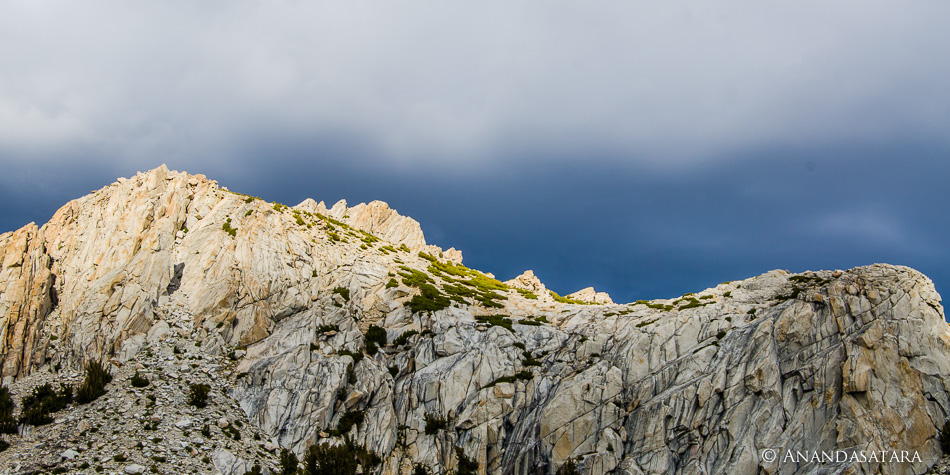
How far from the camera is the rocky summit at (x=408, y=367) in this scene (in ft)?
119

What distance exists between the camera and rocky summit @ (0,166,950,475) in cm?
3612

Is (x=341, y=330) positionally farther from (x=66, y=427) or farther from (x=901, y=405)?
(x=901, y=405)

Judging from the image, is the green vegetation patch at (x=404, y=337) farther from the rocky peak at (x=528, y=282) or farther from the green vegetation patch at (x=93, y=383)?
the rocky peak at (x=528, y=282)

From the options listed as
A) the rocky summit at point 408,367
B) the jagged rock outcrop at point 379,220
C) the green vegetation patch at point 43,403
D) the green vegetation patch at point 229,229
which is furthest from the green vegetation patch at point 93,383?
the jagged rock outcrop at point 379,220

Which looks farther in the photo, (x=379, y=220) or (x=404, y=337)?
(x=379, y=220)

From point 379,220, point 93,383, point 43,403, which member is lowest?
point 43,403

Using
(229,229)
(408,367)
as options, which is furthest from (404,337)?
(229,229)

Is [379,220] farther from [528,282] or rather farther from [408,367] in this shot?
[408,367]

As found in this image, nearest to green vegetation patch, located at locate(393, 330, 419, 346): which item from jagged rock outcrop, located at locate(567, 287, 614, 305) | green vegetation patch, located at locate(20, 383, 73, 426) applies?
green vegetation patch, located at locate(20, 383, 73, 426)

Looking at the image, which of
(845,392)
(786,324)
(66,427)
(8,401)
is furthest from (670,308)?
(8,401)

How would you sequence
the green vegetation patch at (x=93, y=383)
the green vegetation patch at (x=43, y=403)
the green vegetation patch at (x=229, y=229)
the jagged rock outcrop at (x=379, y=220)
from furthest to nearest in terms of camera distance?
A: the jagged rock outcrop at (x=379, y=220) < the green vegetation patch at (x=229, y=229) < the green vegetation patch at (x=93, y=383) < the green vegetation patch at (x=43, y=403)

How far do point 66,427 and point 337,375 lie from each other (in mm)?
20694

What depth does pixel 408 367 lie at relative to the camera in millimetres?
50906

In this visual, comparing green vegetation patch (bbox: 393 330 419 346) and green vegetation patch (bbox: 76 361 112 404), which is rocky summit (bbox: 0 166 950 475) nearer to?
green vegetation patch (bbox: 393 330 419 346)
